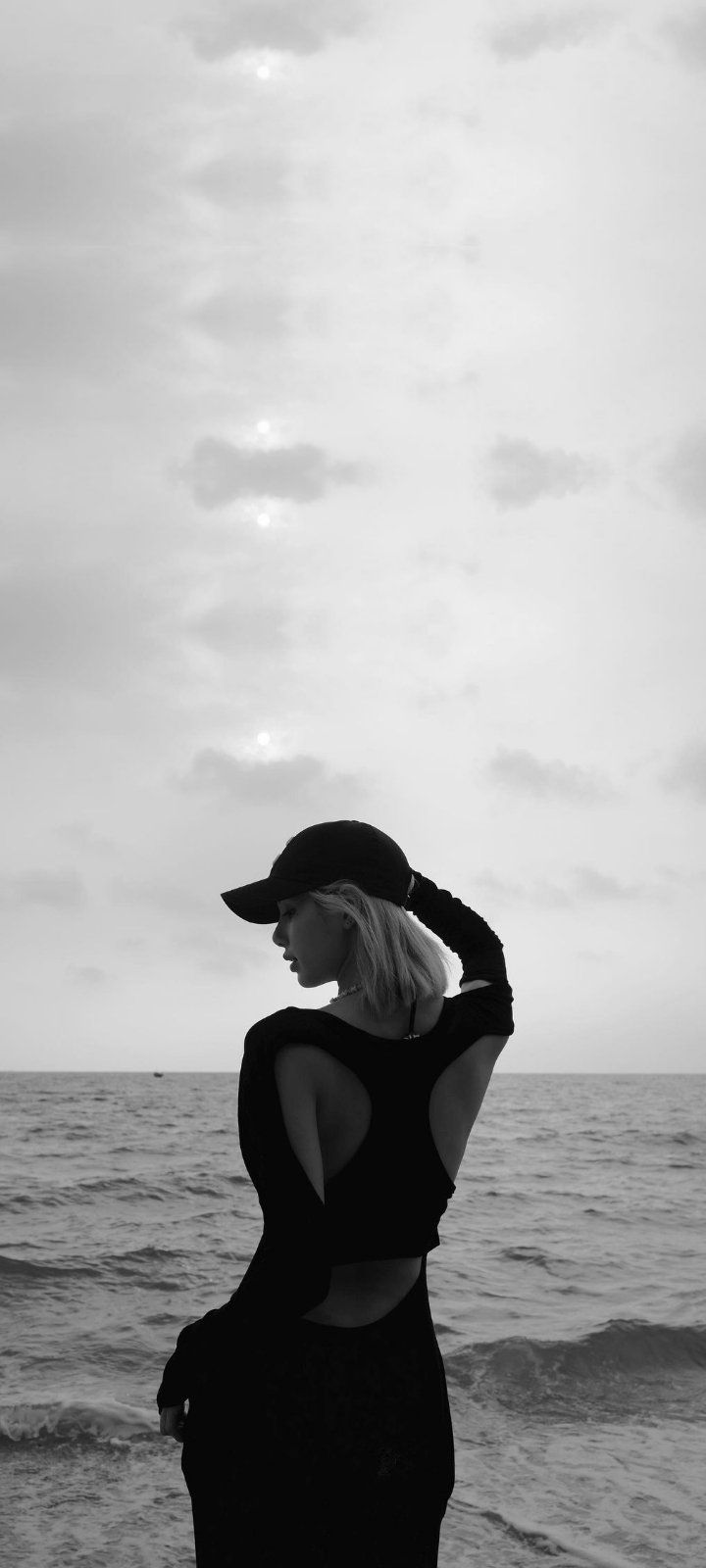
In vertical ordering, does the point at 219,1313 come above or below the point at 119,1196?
above

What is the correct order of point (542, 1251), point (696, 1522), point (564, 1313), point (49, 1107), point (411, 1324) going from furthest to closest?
1. point (49, 1107)
2. point (542, 1251)
3. point (564, 1313)
4. point (696, 1522)
5. point (411, 1324)

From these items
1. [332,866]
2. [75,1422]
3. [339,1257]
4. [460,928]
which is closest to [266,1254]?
[339,1257]

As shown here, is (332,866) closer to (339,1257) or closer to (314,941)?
(314,941)

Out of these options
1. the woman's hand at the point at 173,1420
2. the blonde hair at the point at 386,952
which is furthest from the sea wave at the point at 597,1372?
the blonde hair at the point at 386,952

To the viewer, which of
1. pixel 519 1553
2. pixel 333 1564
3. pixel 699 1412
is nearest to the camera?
pixel 333 1564

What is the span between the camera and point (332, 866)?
2.18m

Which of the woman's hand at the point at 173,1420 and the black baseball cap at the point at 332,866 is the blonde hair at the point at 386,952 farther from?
the woman's hand at the point at 173,1420

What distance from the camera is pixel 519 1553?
4.56m

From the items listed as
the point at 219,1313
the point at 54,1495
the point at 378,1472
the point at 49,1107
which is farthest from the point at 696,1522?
the point at 49,1107

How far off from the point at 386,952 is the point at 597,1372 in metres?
6.65

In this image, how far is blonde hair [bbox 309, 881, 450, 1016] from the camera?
2.08 meters

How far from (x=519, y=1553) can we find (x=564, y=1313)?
4391mm

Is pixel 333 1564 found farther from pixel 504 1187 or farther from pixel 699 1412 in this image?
pixel 504 1187

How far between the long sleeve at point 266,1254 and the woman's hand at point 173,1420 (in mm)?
21
